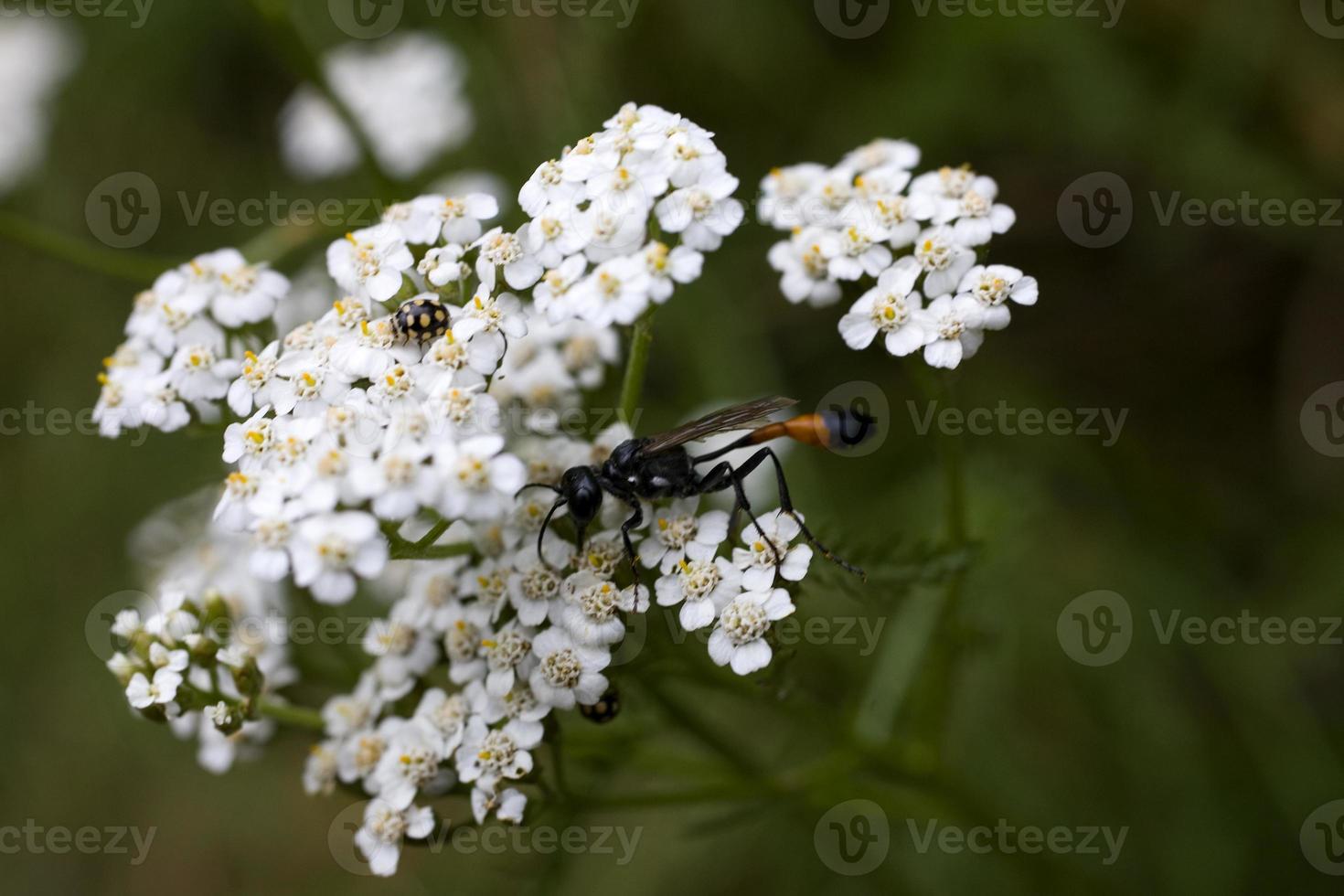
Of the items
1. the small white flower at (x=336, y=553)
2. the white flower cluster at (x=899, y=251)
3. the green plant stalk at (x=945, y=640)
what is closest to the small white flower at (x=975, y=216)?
the white flower cluster at (x=899, y=251)

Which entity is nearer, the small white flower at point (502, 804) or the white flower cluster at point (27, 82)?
the small white flower at point (502, 804)

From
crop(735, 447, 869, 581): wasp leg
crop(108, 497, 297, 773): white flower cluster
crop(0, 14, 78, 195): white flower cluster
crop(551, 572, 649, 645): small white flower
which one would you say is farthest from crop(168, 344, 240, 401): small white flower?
crop(0, 14, 78, 195): white flower cluster

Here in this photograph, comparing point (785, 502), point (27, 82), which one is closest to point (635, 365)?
point (785, 502)

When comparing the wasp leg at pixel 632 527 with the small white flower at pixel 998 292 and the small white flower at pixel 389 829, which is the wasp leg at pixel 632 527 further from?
the small white flower at pixel 998 292

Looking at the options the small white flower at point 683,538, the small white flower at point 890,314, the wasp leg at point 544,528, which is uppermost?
the small white flower at point 890,314

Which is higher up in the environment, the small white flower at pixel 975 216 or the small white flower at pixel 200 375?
the small white flower at pixel 975 216

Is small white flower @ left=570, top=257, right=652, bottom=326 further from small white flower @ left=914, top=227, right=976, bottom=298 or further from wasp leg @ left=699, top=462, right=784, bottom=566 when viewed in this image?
small white flower @ left=914, top=227, right=976, bottom=298
